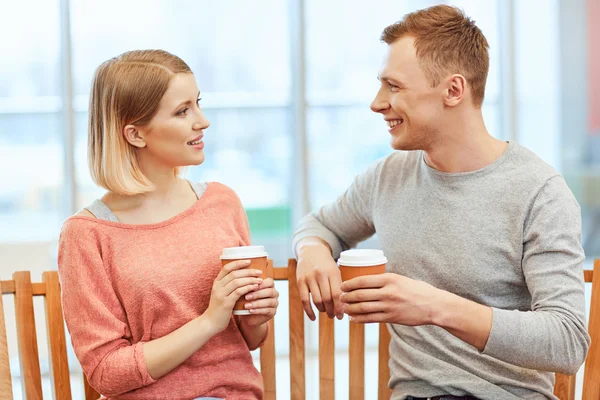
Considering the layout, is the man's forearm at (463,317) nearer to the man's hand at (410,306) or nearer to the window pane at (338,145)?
the man's hand at (410,306)

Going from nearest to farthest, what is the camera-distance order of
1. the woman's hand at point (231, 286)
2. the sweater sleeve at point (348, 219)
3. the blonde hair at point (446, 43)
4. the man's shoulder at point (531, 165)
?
the woman's hand at point (231, 286), the man's shoulder at point (531, 165), the blonde hair at point (446, 43), the sweater sleeve at point (348, 219)

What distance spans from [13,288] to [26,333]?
125 millimetres

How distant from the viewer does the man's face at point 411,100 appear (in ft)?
6.02

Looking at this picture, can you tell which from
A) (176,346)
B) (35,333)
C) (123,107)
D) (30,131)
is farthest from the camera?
(30,131)

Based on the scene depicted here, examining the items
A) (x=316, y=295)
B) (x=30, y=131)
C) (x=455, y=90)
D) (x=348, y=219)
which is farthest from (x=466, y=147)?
(x=30, y=131)

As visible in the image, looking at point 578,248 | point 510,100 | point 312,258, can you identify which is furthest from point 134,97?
point 510,100

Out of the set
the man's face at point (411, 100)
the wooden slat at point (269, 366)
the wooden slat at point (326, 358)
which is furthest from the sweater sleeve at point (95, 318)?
the man's face at point (411, 100)

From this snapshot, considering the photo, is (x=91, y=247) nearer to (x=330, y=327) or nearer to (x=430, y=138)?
(x=330, y=327)

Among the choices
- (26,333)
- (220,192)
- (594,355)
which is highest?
(220,192)

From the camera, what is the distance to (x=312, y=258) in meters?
1.86

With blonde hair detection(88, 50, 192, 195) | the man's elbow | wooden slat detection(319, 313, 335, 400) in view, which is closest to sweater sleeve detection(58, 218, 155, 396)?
blonde hair detection(88, 50, 192, 195)

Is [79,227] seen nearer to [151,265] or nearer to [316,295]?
[151,265]

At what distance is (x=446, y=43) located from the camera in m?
1.85

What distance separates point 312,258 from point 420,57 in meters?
0.59
